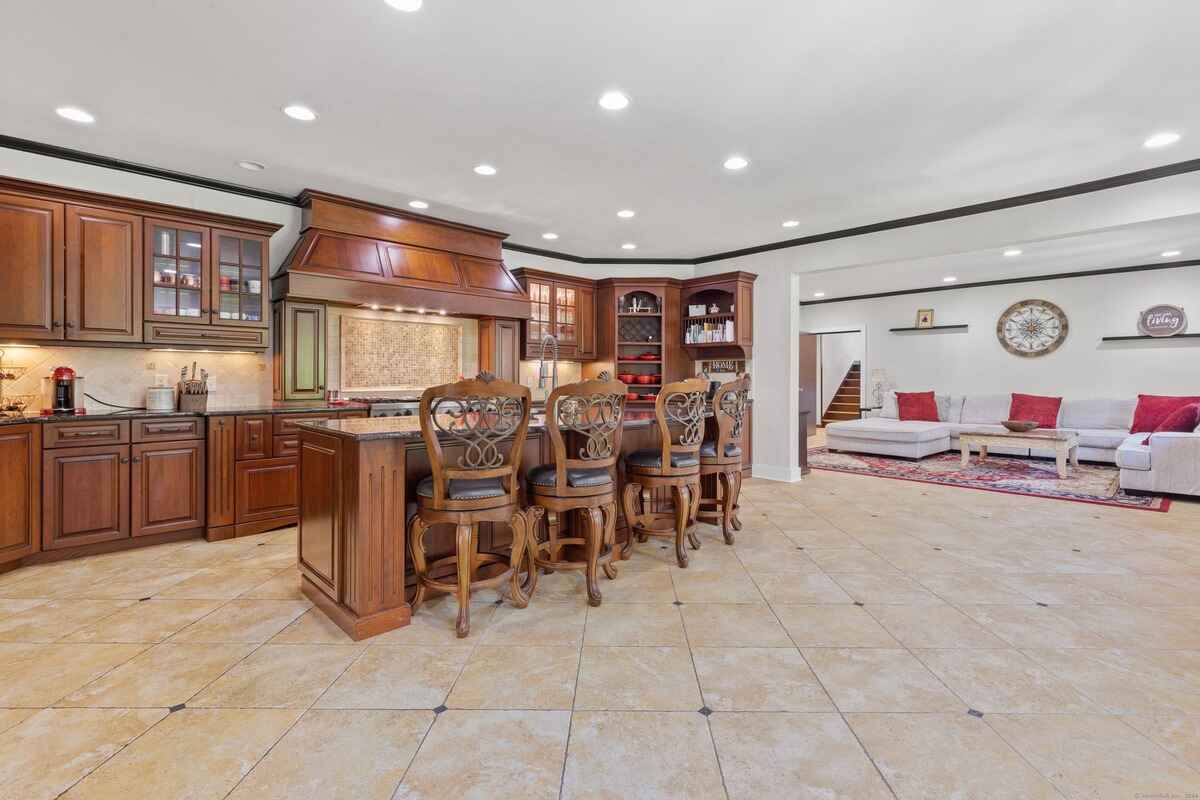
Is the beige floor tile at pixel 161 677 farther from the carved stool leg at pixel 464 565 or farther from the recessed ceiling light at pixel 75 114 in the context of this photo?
the recessed ceiling light at pixel 75 114

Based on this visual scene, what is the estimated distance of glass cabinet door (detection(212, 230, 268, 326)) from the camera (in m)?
4.07

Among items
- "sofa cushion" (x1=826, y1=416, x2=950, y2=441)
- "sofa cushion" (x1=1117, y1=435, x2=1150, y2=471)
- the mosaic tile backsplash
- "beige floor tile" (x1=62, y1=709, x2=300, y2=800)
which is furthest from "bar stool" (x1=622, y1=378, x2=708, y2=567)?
"sofa cushion" (x1=826, y1=416, x2=950, y2=441)

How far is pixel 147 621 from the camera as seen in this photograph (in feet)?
8.35

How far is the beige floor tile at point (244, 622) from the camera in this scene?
2391 millimetres

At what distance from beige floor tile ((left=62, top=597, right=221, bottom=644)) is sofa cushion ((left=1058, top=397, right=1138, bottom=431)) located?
9.96 metres

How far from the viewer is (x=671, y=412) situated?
11.8 ft

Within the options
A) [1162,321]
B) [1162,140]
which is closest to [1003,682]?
[1162,140]

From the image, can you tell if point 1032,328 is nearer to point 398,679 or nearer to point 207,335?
point 398,679

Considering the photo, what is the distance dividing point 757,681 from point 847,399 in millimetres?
10734

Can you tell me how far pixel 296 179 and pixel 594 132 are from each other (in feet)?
7.99

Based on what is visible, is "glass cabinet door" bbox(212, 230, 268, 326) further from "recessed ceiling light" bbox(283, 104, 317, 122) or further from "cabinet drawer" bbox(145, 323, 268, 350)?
"recessed ceiling light" bbox(283, 104, 317, 122)

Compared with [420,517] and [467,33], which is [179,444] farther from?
[467,33]

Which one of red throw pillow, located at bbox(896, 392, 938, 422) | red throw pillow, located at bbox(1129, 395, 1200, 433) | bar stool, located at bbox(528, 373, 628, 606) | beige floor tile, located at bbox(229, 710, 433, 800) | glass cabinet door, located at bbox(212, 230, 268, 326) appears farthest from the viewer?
red throw pillow, located at bbox(896, 392, 938, 422)

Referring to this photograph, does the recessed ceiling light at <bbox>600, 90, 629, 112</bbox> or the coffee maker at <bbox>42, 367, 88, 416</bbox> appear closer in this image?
the recessed ceiling light at <bbox>600, 90, 629, 112</bbox>
